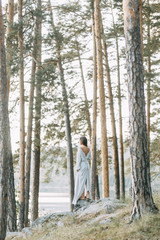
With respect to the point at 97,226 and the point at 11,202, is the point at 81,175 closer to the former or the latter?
the point at 11,202

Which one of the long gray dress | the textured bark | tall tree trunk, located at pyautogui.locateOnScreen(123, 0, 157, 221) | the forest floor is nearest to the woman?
the long gray dress

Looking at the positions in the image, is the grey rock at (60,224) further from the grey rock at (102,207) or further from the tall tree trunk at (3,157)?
the tall tree trunk at (3,157)

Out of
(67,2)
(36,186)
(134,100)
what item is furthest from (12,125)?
(134,100)

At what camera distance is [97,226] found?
26.1ft

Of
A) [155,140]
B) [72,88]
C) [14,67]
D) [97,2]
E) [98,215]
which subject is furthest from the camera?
[155,140]

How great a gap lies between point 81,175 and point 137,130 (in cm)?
461

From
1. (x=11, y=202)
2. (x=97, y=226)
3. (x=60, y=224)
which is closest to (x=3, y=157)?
(x=60, y=224)

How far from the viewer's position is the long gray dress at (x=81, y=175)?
38.1 ft

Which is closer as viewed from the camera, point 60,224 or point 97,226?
point 97,226

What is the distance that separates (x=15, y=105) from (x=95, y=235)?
34.4 feet

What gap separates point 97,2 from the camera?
16.4 metres

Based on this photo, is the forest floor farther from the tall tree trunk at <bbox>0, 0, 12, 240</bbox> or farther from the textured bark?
the textured bark

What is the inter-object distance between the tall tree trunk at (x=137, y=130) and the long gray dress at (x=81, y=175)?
165 inches

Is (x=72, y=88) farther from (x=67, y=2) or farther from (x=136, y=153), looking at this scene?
(x=136, y=153)
